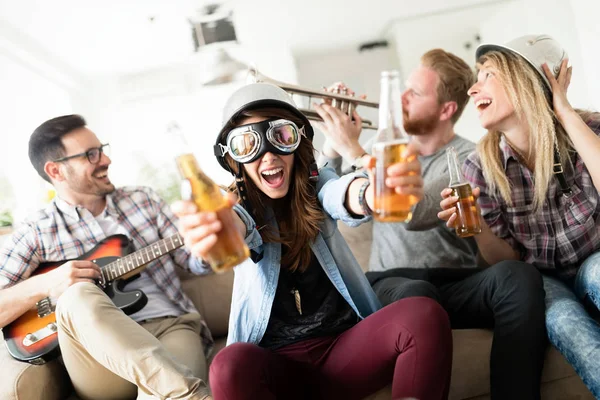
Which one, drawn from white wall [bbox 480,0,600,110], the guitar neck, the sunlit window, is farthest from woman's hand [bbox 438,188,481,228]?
the sunlit window

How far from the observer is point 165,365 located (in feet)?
4.95

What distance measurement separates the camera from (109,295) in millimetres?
2070

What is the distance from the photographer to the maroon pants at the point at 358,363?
50.4 inches

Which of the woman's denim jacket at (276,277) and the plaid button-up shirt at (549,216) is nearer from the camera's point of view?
the woman's denim jacket at (276,277)

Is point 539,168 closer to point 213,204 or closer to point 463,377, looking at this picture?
point 463,377

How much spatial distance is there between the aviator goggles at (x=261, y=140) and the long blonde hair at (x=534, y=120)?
2.83 ft

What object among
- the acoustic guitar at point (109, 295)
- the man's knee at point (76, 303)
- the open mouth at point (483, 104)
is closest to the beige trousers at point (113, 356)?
the man's knee at point (76, 303)

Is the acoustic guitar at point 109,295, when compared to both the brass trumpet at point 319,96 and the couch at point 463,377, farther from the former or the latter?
the brass trumpet at point 319,96

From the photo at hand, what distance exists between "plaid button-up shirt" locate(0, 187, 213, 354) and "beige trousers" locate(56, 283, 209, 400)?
457mm

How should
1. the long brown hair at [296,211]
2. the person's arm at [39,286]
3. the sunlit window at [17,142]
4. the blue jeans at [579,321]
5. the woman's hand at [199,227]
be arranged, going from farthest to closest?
the sunlit window at [17,142], the person's arm at [39,286], the long brown hair at [296,211], the blue jeans at [579,321], the woman's hand at [199,227]

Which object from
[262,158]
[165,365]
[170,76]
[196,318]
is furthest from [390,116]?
[170,76]

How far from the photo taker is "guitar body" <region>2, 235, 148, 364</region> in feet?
6.14

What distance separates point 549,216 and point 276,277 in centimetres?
105

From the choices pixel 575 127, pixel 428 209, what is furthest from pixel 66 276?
pixel 575 127
